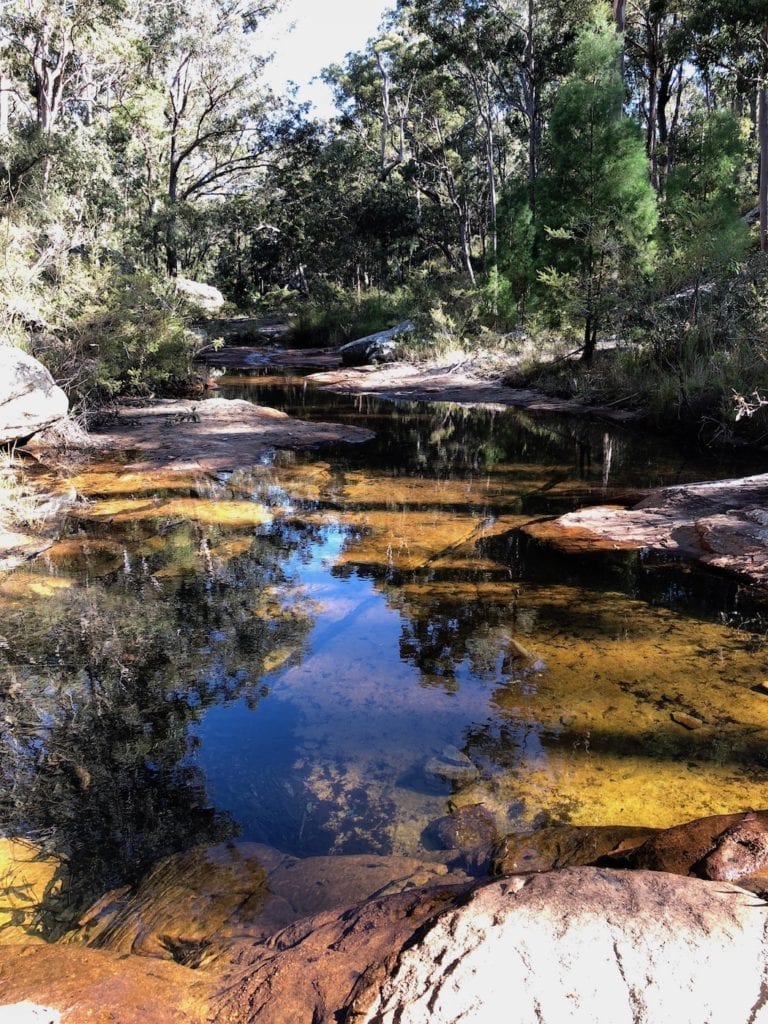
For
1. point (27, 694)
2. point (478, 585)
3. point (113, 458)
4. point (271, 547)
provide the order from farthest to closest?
1. point (113, 458)
2. point (271, 547)
3. point (478, 585)
4. point (27, 694)

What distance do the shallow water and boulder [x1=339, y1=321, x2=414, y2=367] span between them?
16.2 metres

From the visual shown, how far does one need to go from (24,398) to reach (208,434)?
3.72m

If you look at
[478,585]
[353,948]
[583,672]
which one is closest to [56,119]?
[478,585]

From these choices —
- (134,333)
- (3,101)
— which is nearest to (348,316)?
(3,101)

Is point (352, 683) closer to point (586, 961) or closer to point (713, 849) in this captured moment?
point (713, 849)

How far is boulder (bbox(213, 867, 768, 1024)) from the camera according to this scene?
1.86 m

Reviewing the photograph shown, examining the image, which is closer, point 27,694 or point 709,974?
point 709,974

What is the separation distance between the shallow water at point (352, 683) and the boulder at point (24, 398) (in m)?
1.56

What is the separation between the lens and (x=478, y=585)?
6102mm

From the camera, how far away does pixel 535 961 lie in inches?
77.8

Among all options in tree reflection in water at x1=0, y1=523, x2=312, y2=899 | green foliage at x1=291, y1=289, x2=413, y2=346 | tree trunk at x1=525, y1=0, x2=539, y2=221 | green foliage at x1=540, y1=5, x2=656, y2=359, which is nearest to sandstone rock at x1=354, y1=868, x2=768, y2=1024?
tree reflection in water at x1=0, y1=523, x2=312, y2=899

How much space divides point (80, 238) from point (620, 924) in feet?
42.6

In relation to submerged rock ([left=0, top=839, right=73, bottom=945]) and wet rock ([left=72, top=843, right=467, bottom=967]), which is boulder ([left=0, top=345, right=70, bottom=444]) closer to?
submerged rock ([left=0, top=839, right=73, bottom=945])

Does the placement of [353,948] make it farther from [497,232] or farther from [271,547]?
[497,232]
